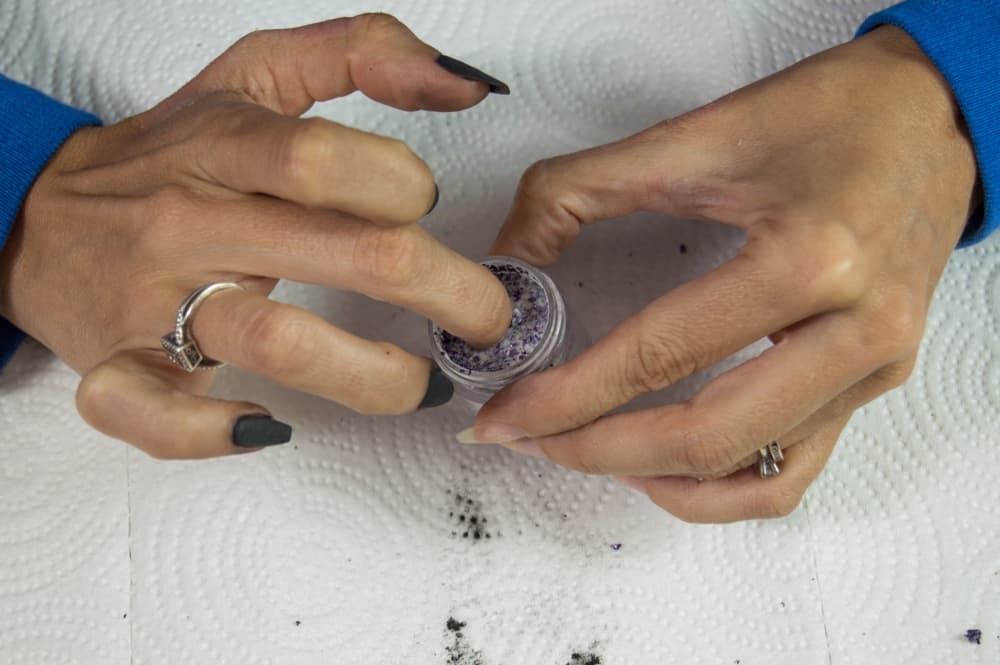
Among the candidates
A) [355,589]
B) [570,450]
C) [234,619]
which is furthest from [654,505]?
[234,619]

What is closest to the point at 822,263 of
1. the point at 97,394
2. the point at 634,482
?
the point at 634,482

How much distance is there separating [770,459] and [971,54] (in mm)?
335

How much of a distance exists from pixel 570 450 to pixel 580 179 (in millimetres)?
217

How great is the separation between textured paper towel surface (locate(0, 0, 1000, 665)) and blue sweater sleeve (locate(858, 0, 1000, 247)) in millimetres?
201

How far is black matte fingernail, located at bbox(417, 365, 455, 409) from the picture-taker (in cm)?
57

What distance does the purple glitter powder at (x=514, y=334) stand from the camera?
0.64m

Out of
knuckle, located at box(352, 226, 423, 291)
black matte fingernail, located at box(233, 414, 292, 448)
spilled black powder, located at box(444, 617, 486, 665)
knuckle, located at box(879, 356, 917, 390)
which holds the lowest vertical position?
spilled black powder, located at box(444, 617, 486, 665)

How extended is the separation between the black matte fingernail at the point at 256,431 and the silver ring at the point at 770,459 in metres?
0.35

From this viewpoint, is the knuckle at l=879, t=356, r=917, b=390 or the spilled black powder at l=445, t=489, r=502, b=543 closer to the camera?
the knuckle at l=879, t=356, r=917, b=390

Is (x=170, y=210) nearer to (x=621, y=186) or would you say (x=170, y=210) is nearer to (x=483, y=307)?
(x=483, y=307)

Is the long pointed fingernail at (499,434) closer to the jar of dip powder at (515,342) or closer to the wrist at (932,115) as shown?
the jar of dip powder at (515,342)

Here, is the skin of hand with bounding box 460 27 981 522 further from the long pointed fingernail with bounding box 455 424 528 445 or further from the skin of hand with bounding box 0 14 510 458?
the skin of hand with bounding box 0 14 510 458

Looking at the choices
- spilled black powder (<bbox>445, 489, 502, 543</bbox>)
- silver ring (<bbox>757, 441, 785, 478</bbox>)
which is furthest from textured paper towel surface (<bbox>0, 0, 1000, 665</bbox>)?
silver ring (<bbox>757, 441, 785, 478</bbox>)

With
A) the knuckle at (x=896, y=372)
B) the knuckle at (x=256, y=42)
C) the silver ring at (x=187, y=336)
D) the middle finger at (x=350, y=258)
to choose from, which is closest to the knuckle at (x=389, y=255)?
the middle finger at (x=350, y=258)
